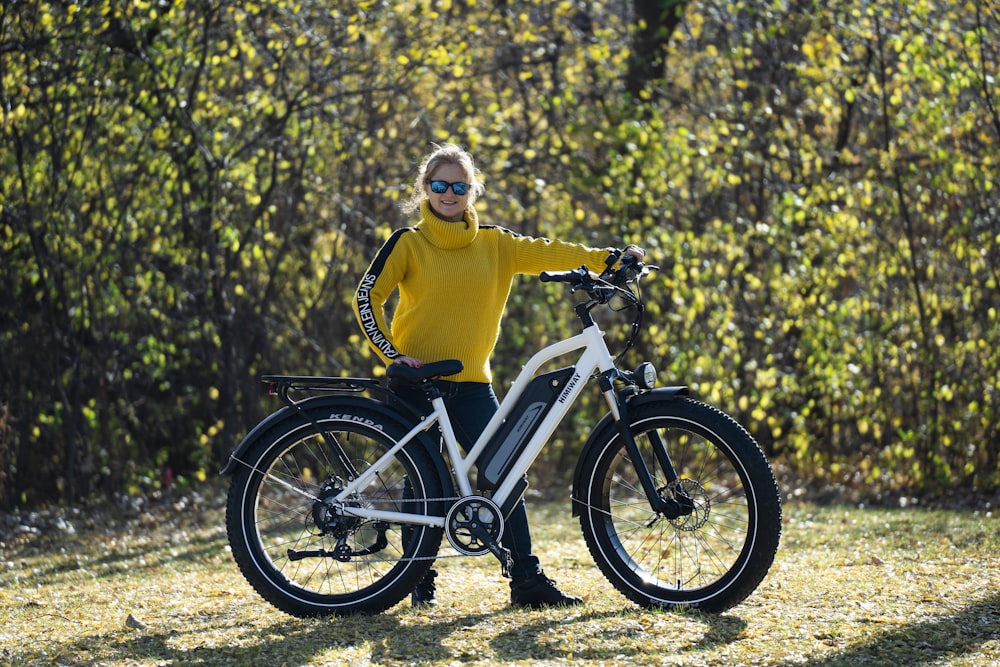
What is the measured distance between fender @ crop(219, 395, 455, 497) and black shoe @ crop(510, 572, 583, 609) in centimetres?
46

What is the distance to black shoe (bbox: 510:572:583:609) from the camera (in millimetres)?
4711

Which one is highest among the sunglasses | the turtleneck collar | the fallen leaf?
the sunglasses

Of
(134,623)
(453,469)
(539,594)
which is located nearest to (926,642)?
(539,594)

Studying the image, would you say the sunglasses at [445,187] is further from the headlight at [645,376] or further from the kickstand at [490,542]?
the kickstand at [490,542]

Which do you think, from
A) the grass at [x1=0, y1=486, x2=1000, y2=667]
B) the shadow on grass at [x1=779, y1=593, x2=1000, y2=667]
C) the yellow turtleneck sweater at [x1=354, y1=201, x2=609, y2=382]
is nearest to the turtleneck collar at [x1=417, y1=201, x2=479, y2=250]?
the yellow turtleneck sweater at [x1=354, y1=201, x2=609, y2=382]

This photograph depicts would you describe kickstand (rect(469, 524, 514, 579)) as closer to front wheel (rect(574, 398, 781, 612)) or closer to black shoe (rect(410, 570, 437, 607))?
front wheel (rect(574, 398, 781, 612))

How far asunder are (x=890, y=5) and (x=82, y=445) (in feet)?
19.3

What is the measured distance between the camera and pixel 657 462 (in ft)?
14.7

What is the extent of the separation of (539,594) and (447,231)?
1.38 m

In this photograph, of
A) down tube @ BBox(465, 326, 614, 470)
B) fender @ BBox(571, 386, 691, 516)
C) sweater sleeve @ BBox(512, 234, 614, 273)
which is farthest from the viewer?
sweater sleeve @ BBox(512, 234, 614, 273)

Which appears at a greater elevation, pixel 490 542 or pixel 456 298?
pixel 456 298

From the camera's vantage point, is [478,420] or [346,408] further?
[478,420]

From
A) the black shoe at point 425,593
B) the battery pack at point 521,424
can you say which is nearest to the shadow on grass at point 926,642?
the battery pack at point 521,424

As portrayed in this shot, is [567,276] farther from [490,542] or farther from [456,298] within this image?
[490,542]
